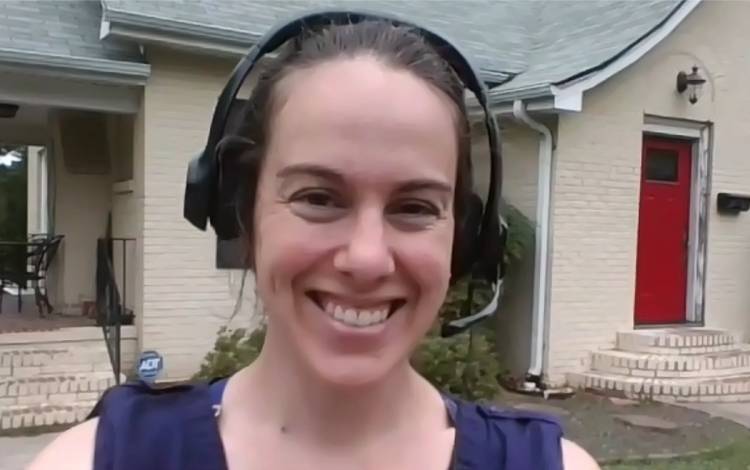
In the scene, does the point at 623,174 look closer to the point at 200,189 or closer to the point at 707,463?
the point at 707,463

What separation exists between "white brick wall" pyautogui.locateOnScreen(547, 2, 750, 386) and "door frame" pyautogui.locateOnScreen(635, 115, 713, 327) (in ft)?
0.27

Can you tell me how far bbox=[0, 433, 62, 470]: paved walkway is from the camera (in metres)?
5.34

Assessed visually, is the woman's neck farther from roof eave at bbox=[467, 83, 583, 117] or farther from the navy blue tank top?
roof eave at bbox=[467, 83, 583, 117]

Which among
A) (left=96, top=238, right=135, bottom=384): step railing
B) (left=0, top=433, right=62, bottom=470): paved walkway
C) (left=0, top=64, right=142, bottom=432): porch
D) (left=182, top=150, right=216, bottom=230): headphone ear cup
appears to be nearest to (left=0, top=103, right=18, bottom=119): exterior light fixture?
(left=0, top=64, right=142, bottom=432): porch

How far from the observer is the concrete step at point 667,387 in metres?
8.18

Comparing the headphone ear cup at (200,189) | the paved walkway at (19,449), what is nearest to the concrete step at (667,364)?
the paved walkway at (19,449)

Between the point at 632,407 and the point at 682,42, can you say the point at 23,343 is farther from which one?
the point at 682,42

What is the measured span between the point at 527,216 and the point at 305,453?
7632 millimetres

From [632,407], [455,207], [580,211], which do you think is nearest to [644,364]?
[632,407]

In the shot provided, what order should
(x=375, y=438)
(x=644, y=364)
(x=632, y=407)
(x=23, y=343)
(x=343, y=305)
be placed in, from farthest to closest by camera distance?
(x=644, y=364) → (x=632, y=407) → (x=23, y=343) → (x=375, y=438) → (x=343, y=305)

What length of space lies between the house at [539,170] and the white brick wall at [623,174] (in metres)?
0.02

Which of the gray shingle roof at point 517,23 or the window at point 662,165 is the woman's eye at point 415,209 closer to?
the gray shingle roof at point 517,23

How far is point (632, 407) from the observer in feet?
25.4

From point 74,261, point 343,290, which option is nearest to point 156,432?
point 343,290
